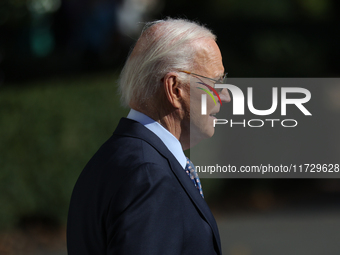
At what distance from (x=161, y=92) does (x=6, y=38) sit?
694 cm

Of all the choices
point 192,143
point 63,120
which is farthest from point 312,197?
point 192,143

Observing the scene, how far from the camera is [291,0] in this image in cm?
715

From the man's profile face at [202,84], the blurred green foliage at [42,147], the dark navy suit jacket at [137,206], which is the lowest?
the blurred green foliage at [42,147]

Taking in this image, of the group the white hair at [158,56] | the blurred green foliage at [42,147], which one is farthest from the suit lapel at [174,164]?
the blurred green foliage at [42,147]

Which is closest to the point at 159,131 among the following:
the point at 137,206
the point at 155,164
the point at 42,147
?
the point at 155,164

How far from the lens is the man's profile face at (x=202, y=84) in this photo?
62.6 inches

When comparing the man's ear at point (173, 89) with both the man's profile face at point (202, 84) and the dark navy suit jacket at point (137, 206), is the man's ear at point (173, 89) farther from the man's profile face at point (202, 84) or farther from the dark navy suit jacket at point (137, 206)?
the dark navy suit jacket at point (137, 206)

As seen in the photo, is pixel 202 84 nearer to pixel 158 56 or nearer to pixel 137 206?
pixel 158 56

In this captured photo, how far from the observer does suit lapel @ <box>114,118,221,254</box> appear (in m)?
1.34

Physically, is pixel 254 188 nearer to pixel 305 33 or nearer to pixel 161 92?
pixel 305 33

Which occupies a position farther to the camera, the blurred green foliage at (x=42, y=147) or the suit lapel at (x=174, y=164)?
the blurred green foliage at (x=42, y=147)

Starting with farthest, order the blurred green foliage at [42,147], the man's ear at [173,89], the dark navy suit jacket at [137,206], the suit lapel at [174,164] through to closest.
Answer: the blurred green foliage at [42,147], the man's ear at [173,89], the suit lapel at [174,164], the dark navy suit jacket at [137,206]

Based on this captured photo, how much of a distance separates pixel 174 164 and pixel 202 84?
40 centimetres

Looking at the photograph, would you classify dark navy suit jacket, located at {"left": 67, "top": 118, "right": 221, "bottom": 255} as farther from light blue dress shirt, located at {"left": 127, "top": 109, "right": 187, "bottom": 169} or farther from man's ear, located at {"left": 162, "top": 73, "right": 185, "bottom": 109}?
man's ear, located at {"left": 162, "top": 73, "right": 185, "bottom": 109}
